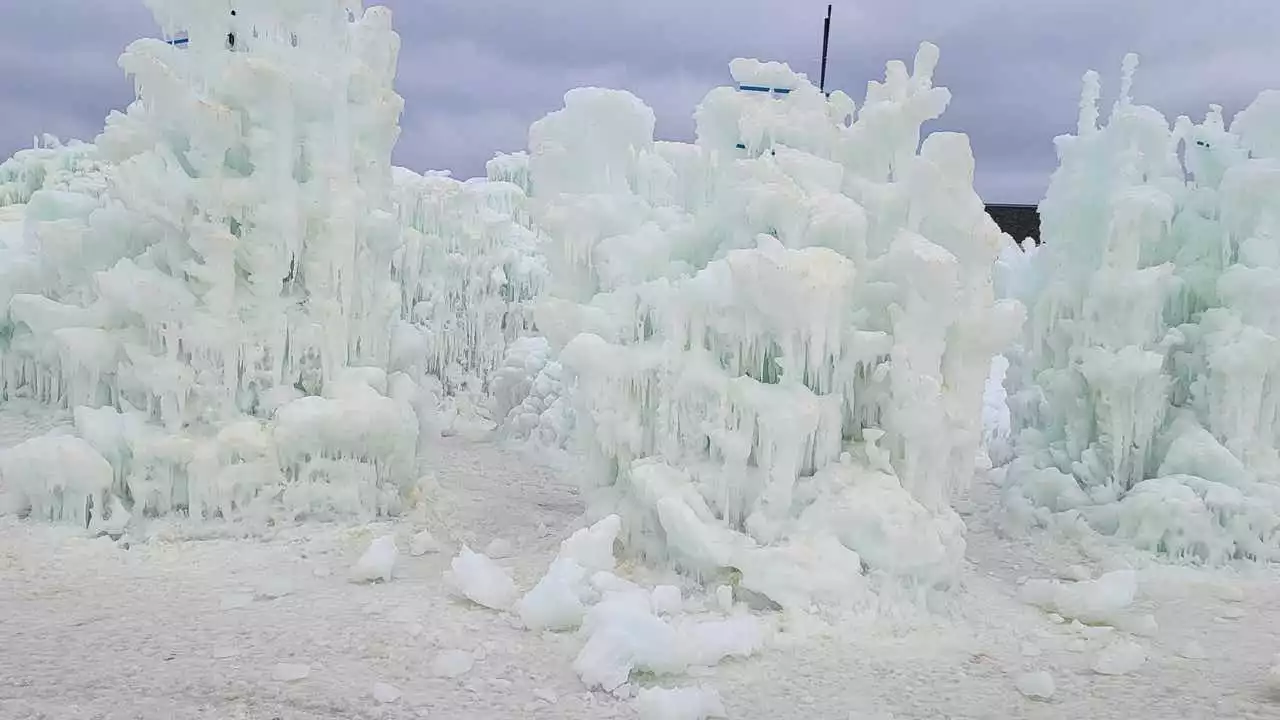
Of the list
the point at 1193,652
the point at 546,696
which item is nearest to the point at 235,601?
the point at 546,696

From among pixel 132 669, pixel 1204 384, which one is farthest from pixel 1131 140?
pixel 132 669

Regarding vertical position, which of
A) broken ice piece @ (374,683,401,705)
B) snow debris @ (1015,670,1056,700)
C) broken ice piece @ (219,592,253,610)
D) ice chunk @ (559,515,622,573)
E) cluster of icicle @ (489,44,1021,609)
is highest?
cluster of icicle @ (489,44,1021,609)

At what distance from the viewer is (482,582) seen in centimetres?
802

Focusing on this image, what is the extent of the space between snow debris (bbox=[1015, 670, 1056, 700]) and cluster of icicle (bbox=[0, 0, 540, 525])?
6491 millimetres

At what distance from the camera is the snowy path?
6258mm

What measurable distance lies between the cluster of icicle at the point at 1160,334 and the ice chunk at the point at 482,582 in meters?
6.81

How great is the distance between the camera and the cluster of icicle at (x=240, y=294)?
9.91 meters

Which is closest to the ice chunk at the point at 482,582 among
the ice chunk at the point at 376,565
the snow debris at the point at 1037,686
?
the ice chunk at the point at 376,565

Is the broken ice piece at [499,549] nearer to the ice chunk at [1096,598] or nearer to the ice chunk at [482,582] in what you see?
the ice chunk at [482,582]

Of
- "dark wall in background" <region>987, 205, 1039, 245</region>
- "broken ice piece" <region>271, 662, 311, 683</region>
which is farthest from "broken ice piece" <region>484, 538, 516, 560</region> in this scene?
"dark wall in background" <region>987, 205, 1039, 245</region>

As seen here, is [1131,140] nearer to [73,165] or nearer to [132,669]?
[132,669]

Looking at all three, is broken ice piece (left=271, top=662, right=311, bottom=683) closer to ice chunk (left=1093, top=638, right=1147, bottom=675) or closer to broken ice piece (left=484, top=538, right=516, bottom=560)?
broken ice piece (left=484, top=538, right=516, bottom=560)

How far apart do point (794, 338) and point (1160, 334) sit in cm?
574

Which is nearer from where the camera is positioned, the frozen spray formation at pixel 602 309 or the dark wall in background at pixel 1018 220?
the frozen spray formation at pixel 602 309
